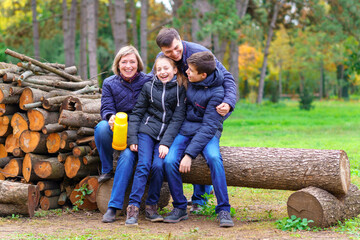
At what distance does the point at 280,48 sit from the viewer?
44.0 m

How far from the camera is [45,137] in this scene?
6430mm

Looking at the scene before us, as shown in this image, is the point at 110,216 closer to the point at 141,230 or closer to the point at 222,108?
the point at 141,230

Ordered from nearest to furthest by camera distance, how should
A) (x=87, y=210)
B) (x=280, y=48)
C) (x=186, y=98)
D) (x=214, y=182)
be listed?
(x=214, y=182), (x=186, y=98), (x=87, y=210), (x=280, y=48)

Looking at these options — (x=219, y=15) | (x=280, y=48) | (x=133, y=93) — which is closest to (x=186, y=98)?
(x=133, y=93)

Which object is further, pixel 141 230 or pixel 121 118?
pixel 121 118

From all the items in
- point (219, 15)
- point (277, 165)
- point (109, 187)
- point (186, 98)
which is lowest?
point (109, 187)

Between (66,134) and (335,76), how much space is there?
47162mm

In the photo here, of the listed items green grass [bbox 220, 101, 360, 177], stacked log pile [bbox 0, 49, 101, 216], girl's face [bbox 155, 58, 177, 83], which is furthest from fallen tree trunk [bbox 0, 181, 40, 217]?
green grass [bbox 220, 101, 360, 177]

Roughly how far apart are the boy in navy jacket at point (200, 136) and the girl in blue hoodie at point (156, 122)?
10 cm

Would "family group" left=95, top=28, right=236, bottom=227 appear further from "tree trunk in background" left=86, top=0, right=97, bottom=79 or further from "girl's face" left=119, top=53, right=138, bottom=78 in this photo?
"tree trunk in background" left=86, top=0, right=97, bottom=79

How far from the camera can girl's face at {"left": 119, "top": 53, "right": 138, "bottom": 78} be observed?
18.6ft

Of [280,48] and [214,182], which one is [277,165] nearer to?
[214,182]

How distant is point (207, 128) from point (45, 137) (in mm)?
2456

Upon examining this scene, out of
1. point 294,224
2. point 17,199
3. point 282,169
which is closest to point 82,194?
point 17,199
